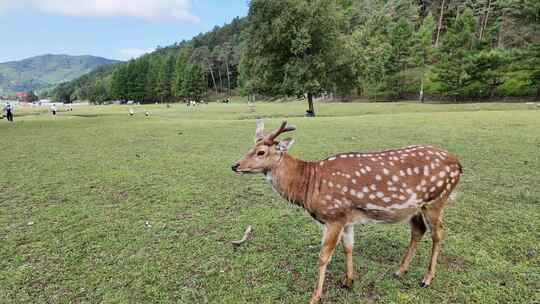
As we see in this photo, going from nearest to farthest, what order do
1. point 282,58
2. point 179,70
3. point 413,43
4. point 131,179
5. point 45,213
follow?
point 45,213
point 131,179
point 282,58
point 413,43
point 179,70

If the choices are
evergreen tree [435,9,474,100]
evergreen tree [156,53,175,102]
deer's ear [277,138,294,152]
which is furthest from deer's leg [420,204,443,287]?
evergreen tree [156,53,175,102]

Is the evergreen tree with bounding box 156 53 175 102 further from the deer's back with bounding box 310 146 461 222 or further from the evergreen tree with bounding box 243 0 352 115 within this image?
the deer's back with bounding box 310 146 461 222

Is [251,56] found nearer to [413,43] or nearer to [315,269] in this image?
[315,269]

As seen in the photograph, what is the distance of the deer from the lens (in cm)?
318

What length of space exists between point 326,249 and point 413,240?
1.20 meters

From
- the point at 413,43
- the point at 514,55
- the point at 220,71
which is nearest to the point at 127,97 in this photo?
the point at 220,71

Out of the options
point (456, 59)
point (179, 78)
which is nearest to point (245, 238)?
point (456, 59)

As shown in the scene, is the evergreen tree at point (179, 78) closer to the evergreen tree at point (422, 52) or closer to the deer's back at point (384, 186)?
the evergreen tree at point (422, 52)

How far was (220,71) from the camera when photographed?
331 ft

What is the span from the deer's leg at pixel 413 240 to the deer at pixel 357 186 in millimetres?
11

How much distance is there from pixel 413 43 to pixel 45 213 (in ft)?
168

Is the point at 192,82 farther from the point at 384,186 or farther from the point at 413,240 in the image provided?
the point at 384,186

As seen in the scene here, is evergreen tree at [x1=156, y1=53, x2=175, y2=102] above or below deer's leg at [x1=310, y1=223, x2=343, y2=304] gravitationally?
above

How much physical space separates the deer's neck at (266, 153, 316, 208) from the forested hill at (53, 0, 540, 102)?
2110cm
